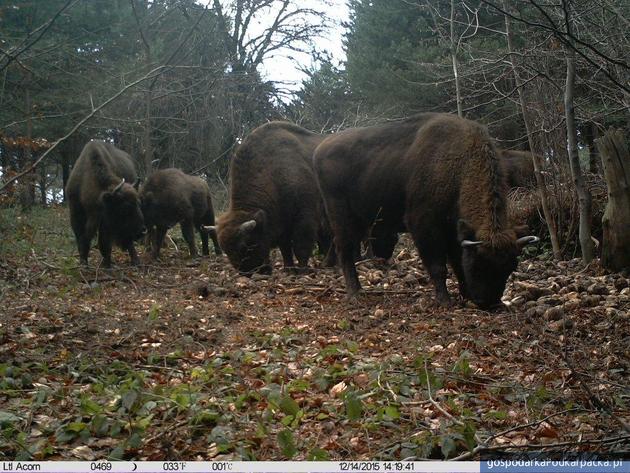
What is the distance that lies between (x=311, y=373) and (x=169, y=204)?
1007cm

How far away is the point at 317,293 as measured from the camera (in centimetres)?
989

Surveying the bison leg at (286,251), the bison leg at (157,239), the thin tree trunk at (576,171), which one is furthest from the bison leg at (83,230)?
the thin tree trunk at (576,171)

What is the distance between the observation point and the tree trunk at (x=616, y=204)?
9594mm

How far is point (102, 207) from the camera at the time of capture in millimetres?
12852

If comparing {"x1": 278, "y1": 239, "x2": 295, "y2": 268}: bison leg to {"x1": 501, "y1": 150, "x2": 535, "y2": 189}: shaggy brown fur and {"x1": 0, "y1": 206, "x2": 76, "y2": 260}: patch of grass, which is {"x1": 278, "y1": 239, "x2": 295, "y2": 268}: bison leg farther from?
{"x1": 501, "y1": 150, "x2": 535, "y2": 189}: shaggy brown fur

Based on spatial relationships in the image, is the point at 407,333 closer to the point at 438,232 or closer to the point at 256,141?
the point at 438,232

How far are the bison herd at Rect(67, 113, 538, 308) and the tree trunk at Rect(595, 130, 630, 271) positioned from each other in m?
1.78

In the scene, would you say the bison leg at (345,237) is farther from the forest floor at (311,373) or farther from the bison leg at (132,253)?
the bison leg at (132,253)

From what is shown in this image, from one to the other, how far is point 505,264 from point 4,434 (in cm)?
548

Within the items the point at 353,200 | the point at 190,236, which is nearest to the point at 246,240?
the point at 353,200

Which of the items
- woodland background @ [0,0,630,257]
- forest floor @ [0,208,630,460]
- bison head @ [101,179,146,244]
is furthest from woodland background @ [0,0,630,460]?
woodland background @ [0,0,630,257]

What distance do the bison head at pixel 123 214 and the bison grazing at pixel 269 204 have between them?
6.54 ft

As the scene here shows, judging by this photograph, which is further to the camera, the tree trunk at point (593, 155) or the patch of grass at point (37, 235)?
the tree trunk at point (593, 155)

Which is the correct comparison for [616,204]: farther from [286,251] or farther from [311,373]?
[311,373]
